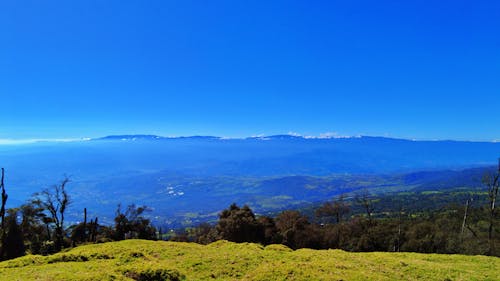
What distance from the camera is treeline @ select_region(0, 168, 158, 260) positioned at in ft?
103

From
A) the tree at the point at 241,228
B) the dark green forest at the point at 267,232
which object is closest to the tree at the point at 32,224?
the dark green forest at the point at 267,232

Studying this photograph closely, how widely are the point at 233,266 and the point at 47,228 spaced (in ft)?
135

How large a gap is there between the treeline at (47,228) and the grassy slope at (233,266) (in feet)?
58.2

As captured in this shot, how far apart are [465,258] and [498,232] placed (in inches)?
1785

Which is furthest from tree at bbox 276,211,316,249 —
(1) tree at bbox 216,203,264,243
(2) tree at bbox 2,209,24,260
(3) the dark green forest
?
(2) tree at bbox 2,209,24,260

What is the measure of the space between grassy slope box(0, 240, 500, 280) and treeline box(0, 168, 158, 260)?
17748mm

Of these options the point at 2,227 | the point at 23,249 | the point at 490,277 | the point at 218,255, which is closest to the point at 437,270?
the point at 490,277

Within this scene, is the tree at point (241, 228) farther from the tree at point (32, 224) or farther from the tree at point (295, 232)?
the tree at point (32, 224)

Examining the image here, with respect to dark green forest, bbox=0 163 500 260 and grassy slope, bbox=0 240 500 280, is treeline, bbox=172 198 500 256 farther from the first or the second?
grassy slope, bbox=0 240 500 280

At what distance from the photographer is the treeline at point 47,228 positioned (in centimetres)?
3145

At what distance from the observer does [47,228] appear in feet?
148

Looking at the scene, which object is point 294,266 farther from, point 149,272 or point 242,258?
point 149,272

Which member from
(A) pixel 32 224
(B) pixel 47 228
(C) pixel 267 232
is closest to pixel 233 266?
(C) pixel 267 232

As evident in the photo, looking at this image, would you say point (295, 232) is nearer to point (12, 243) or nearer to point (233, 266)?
point (233, 266)
